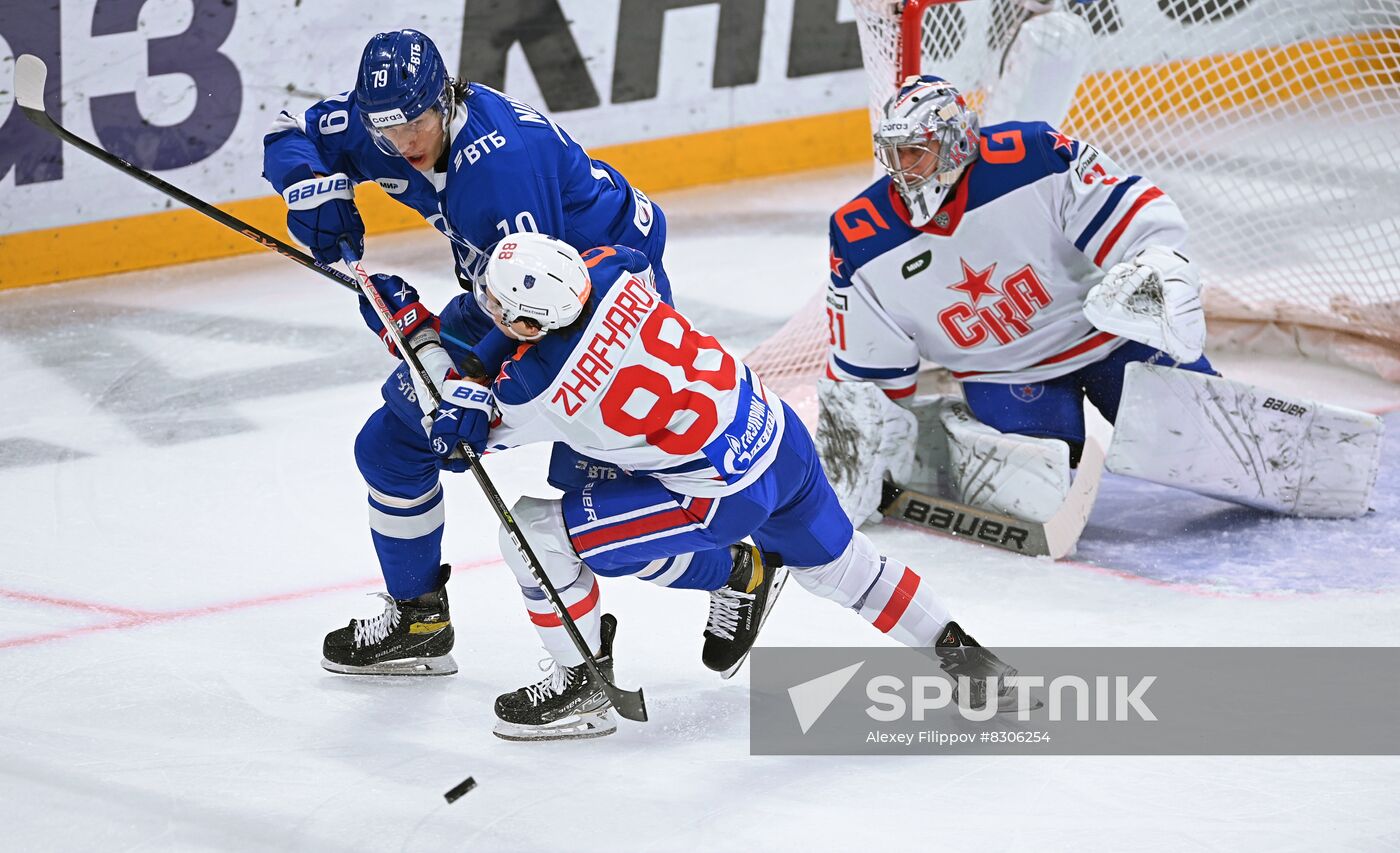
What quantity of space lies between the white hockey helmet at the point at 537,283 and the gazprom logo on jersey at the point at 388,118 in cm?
39

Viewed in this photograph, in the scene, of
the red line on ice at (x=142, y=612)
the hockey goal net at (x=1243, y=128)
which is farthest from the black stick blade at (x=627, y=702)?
the hockey goal net at (x=1243, y=128)

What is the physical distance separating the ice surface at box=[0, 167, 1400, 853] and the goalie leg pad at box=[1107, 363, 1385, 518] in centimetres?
10

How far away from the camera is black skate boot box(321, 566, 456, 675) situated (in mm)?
3211

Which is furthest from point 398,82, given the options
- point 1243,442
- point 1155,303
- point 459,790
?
point 1243,442

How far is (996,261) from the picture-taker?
3.88 meters

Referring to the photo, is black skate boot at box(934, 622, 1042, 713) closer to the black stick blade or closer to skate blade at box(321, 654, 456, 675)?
the black stick blade

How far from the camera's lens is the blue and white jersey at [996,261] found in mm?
3797

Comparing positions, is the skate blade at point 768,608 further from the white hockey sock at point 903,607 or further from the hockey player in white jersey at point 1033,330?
the hockey player in white jersey at point 1033,330

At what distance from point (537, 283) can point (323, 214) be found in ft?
2.32

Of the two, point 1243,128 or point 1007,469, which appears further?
point 1243,128

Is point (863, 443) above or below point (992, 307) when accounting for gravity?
below

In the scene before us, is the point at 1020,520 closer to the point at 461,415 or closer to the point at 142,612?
the point at 461,415

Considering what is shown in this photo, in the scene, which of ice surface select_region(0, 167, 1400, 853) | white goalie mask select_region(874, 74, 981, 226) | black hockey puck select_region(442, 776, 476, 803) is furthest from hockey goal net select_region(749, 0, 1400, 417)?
black hockey puck select_region(442, 776, 476, 803)
